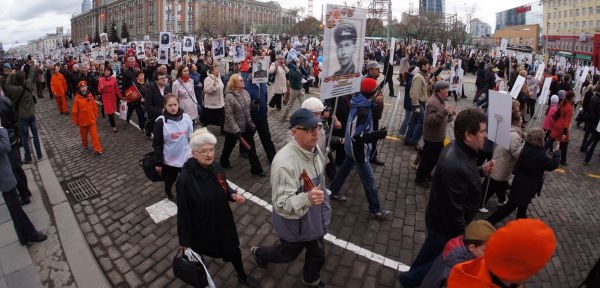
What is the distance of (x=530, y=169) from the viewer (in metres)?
4.62

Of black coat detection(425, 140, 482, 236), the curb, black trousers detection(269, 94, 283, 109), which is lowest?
the curb

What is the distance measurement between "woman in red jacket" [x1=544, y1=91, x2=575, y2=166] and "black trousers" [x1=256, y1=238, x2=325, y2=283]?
7.15m

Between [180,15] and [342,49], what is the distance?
113m

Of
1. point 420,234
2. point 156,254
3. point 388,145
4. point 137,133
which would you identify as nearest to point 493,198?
point 420,234

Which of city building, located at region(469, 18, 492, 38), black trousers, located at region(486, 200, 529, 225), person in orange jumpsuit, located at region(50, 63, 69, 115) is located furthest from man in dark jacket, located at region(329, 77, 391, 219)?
city building, located at region(469, 18, 492, 38)

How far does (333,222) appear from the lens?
5.11 m

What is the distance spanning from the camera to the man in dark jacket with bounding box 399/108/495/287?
3.00m

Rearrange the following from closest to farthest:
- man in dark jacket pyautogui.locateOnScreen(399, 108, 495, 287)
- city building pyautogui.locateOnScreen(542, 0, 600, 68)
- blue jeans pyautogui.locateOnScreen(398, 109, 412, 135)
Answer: man in dark jacket pyautogui.locateOnScreen(399, 108, 495, 287)
blue jeans pyautogui.locateOnScreen(398, 109, 412, 135)
city building pyautogui.locateOnScreen(542, 0, 600, 68)

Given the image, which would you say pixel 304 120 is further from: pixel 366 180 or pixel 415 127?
pixel 415 127

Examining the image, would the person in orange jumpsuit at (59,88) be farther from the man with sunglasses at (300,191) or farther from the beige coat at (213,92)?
the man with sunglasses at (300,191)

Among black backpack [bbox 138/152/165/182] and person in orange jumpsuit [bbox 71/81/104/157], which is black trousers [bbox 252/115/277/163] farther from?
person in orange jumpsuit [bbox 71/81/104/157]

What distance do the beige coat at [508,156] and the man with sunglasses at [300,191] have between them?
10.4 ft

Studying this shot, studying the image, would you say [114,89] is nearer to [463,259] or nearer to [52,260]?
[52,260]

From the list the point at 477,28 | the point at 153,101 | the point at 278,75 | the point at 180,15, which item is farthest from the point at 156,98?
the point at 477,28
